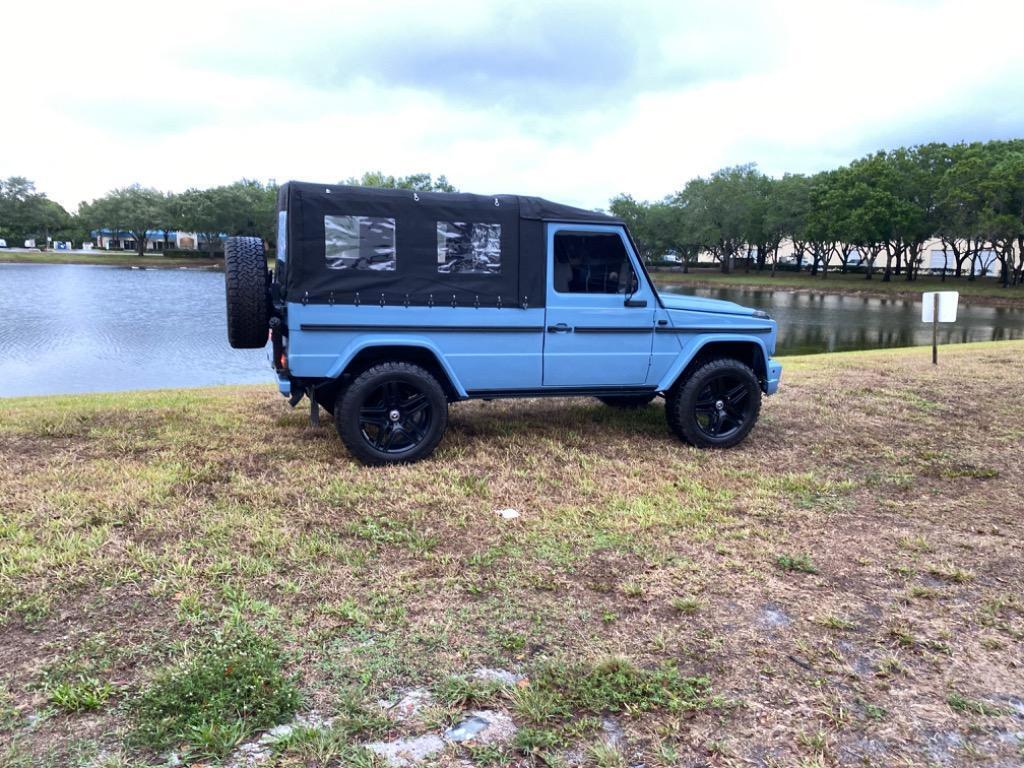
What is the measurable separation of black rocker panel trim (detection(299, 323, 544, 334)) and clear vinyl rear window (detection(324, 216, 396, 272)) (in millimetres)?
445

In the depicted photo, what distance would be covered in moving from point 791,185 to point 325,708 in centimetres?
6924

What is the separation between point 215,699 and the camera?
2.63 metres

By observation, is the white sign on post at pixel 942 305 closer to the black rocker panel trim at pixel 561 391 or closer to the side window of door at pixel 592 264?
the black rocker panel trim at pixel 561 391

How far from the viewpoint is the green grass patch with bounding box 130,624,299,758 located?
246cm

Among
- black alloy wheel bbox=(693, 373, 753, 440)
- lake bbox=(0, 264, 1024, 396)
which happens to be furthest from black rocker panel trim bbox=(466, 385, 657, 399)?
lake bbox=(0, 264, 1024, 396)

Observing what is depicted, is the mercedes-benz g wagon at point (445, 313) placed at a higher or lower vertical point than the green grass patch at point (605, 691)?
higher

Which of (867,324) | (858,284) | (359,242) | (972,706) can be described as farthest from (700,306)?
(858,284)

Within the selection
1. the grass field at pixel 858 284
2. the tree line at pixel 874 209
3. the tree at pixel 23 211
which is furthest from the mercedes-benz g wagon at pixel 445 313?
the tree at pixel 23 211

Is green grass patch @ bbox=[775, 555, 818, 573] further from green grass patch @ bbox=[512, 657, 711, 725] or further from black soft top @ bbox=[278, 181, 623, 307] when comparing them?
black soft top @ bbox=[278, 181, 623, 307]

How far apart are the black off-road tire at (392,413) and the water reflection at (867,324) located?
18.1m

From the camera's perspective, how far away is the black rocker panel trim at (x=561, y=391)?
585 cm

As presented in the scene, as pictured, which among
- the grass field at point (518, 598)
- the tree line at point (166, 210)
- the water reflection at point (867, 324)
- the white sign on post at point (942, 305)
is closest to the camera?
the grass field at point (518, 598)

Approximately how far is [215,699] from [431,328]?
3.36 metres

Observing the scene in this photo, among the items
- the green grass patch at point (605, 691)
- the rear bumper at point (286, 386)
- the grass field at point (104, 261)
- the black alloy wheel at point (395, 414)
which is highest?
the grass field at point (104, 261)
